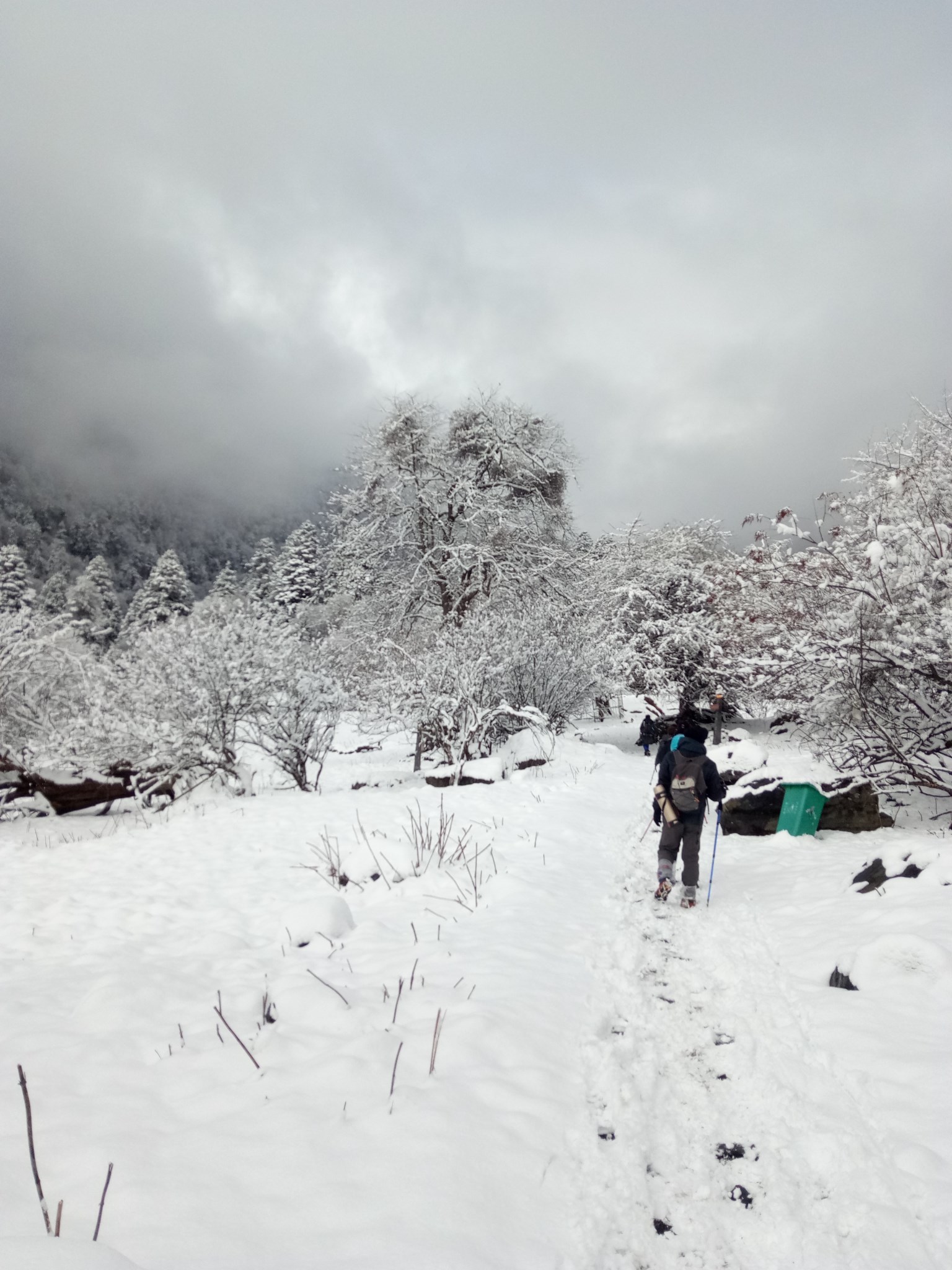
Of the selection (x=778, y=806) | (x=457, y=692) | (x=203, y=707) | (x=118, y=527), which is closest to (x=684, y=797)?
(x=778, y=806)

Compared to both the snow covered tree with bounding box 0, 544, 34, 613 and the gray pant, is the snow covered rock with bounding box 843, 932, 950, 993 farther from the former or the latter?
the snow covered tree with bounding box 0, 544, 34, 613

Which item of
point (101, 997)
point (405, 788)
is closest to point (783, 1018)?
point (101, 997)

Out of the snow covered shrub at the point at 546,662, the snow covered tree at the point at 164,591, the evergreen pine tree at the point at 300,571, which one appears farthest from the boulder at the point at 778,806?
the evergreen pine tree at the point at 300,571

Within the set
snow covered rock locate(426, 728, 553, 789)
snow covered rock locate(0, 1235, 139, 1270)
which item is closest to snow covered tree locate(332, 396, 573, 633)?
snow covered rock locate(426, 728, 553, 789)

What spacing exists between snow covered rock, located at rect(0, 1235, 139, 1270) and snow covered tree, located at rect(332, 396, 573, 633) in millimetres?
12733

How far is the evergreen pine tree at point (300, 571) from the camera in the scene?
54.8 m

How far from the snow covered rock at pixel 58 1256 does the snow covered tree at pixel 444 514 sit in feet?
41.8

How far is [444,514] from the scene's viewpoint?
14727mm

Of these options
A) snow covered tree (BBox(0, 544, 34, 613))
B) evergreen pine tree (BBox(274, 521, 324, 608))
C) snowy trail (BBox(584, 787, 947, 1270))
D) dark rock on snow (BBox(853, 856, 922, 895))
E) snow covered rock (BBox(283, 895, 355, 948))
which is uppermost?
evergreen pine tree (BBox(274, 521, 324, 608))

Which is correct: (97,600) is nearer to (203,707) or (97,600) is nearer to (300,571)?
(300,571)

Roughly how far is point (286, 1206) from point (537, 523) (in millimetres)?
14698

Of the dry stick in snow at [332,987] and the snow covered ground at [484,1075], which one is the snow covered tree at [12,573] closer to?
the snow covered ground at [484,1075]

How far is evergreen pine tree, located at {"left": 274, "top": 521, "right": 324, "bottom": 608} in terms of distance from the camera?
5484 centimetres

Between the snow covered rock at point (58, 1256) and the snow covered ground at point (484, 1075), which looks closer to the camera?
the snow covered rock at point (58, 1256)
